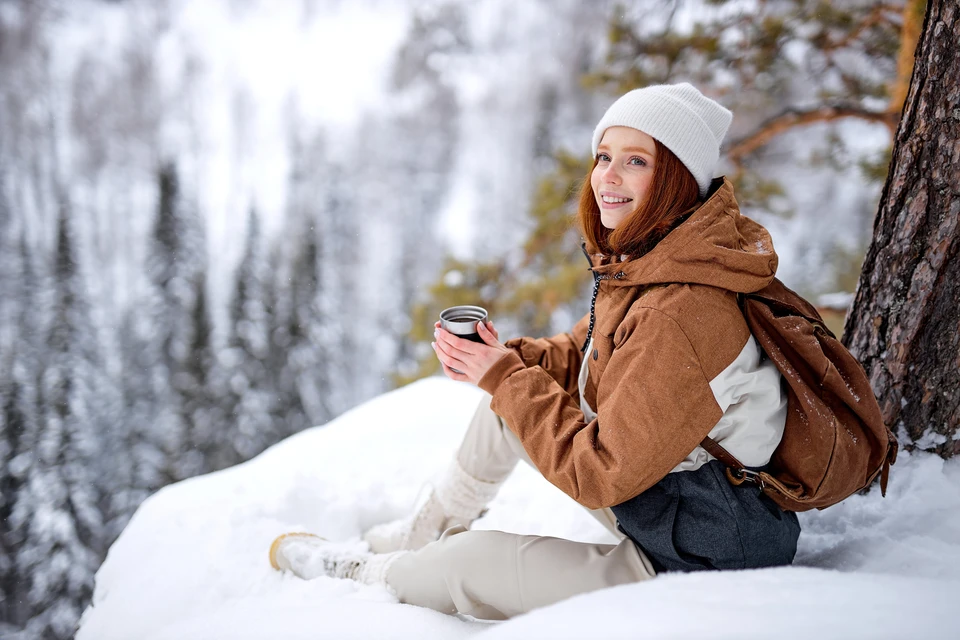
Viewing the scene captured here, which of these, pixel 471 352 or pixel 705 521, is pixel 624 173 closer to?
pixel 471 352

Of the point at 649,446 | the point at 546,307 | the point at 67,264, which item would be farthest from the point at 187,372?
the point at 649,446

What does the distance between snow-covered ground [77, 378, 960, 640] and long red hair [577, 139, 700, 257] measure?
2.87 ft

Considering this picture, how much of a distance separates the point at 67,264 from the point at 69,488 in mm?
7806

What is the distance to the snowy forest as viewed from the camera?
5023mm

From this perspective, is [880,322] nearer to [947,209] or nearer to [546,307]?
[947,209]

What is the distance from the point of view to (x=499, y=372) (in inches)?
62.5

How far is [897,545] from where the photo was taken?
1663 mm

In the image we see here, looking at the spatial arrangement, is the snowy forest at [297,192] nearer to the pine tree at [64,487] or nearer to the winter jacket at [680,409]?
the pine tree at [64,487]

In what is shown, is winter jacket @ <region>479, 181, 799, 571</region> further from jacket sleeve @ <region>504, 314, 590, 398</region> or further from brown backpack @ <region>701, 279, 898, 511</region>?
jacket sleeve @ <region>504, 314, 590, 398</region>

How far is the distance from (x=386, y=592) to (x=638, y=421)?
3.39 ft

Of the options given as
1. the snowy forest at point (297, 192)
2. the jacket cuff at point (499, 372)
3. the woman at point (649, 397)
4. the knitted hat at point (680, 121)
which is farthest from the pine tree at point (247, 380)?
the knitted hat at point (680, 121)

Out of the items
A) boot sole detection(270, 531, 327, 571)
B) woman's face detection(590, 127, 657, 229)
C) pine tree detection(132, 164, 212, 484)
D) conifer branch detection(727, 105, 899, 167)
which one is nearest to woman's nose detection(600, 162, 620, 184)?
woman's face detection(590, 127, 657, 229)

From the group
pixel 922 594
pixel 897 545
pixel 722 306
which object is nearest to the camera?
pixel 922 594

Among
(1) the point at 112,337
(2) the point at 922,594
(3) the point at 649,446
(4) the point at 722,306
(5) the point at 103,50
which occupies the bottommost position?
(1) the point at 112,337
